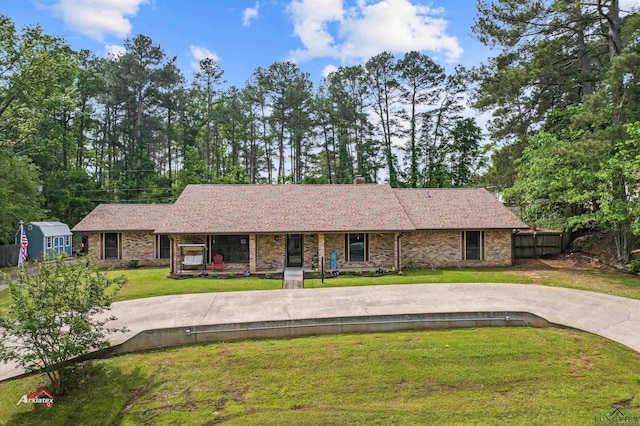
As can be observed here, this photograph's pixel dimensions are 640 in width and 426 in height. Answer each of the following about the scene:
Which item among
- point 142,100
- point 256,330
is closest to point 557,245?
point 256,330

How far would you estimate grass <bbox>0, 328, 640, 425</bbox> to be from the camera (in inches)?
223

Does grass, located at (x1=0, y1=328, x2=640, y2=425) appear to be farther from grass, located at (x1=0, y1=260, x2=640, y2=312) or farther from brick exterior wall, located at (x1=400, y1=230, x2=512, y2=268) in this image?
brick exterior wall, located at (x1=400, y1=230, x2=512, y2=268)

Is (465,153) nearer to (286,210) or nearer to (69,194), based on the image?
(286,210)

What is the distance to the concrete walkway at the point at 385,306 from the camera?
355 inches

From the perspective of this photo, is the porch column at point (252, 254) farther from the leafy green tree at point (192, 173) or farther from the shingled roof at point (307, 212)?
the leafy green tree at point (192, 173)

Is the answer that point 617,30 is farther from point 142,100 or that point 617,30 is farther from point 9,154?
point 142,100

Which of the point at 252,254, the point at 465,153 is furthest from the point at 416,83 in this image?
the point at 252,254

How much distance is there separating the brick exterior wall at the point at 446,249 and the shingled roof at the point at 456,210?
48cm

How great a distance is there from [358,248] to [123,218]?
1312 cm

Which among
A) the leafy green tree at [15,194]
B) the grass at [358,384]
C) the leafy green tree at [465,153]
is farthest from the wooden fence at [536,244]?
the leafy green tree at [15,194]

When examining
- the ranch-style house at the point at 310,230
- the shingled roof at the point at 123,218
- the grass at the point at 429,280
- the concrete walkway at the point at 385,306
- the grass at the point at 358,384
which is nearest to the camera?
the grass at the point at 358,384

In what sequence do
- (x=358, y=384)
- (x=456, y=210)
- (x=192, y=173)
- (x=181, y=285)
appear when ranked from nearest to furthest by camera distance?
(x=358, y=384) → (x=181, y=285) → (x=456, y=210) → (x=192, y=173)

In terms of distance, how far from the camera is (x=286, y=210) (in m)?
16.9

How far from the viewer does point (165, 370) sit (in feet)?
23.2
